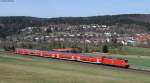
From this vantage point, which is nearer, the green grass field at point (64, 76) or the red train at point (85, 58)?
the green grass field at point (64, 76)

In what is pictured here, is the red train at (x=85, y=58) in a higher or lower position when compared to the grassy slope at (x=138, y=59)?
higher

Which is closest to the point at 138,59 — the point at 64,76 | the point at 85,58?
the point at 85,58

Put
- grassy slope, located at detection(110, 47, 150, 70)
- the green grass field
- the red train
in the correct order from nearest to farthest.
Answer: the green grass field, the red train, grassy slope, located at detection(110, 47, 150, 70)

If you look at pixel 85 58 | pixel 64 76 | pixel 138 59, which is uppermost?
pixel 85 58

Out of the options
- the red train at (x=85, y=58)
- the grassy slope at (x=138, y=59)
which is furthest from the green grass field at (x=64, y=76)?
the grassy slope at (x=138, y=59)

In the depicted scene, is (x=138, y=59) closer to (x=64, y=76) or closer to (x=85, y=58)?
(x=85, y=58)

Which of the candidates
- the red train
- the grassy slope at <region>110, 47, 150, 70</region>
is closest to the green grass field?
the red train

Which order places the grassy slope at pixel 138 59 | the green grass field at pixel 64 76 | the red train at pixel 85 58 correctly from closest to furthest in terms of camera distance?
the green grass field at pixel 64 76, the red train at pixel 85 58, the grassy slope at pixel 138 59

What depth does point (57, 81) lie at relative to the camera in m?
36.5

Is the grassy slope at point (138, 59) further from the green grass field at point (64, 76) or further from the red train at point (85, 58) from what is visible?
the green grass field at point (64, 76)

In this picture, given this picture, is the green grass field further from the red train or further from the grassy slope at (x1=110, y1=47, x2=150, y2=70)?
the grassy slope at (x1=110, y1=47, x2=150, y2=70)

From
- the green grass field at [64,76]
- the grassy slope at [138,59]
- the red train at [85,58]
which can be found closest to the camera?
the green grass field at [64,76]

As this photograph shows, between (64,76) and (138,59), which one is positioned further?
(138,59)

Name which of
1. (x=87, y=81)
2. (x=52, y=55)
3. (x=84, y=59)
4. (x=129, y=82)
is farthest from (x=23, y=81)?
(x=52, y=55)
